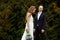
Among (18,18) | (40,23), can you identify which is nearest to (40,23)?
(40,23)

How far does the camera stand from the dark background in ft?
46.8

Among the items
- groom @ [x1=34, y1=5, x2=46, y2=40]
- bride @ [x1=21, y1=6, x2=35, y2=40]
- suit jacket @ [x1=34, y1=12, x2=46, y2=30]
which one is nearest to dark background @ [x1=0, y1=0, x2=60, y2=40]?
groom @ [x1=34, y1=5, x2=46, y2=40]

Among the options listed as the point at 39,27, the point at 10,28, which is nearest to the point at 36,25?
the point at 39,27

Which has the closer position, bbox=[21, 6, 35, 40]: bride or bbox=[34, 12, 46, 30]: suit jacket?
bbox=[21, 6, 35, 40]: bride

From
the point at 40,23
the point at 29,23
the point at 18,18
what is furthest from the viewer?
the point at 18,18

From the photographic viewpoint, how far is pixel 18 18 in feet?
→ 47.9

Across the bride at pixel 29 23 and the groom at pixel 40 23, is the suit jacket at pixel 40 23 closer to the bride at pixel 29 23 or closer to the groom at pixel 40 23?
the groom at pixel 40 23

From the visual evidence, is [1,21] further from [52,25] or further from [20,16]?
[52,25]

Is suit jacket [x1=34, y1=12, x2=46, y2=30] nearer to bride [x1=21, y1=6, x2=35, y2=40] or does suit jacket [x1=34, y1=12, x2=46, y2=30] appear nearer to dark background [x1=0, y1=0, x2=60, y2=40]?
bride [x1=21, y1=6, x2=35, y2=40]

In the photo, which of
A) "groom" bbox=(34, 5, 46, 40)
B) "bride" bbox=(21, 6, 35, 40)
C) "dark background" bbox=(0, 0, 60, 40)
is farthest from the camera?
"dark background" bbox=(0, 0, 60, 40)

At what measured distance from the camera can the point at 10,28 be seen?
47.0 feet

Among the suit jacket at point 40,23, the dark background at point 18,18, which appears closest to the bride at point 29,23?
the suit jacket at point 40,23

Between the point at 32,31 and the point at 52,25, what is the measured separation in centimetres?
278

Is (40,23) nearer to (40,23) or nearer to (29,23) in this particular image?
(40,23)
